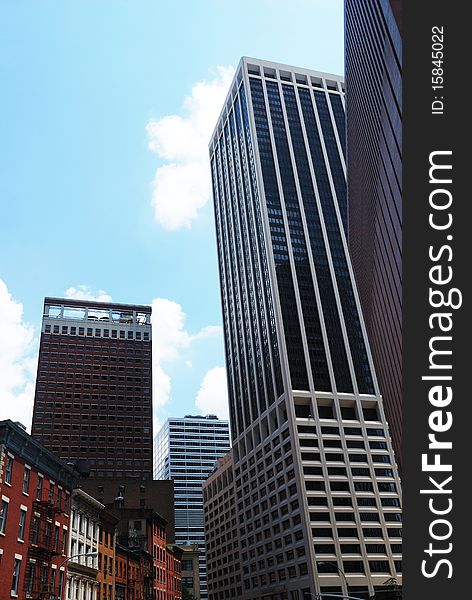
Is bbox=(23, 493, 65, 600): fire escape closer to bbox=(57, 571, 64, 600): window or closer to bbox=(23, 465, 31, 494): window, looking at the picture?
bbox=(57, 571, 64, 600): window

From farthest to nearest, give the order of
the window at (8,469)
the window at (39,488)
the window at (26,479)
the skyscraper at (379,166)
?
1. the window at (39,488)
2. the window at (26,479)
3. the window at (8,469)
4. the skyscraper at (379,166)

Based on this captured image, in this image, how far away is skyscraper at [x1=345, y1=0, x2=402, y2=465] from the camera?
38.8m

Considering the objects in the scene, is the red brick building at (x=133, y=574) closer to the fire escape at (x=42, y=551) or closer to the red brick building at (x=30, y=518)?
the red brick building at (x=30, y=518)

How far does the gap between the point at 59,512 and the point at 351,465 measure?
286ft

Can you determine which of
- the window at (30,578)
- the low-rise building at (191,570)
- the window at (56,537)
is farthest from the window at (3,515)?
the low-rise building at (191,570)

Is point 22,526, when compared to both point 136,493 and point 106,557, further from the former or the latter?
point 136,493

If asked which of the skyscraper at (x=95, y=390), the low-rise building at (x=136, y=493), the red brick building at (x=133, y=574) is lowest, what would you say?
the red brick building at (x=133, y=574)

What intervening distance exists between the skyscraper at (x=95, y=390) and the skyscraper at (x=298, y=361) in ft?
89.0

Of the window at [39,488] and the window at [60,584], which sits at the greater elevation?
the window at [39,488]

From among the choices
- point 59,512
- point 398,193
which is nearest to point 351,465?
point 59,512

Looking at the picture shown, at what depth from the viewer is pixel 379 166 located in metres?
48.6

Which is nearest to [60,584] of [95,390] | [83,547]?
[83,547]

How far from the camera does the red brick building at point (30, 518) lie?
40.1 meters

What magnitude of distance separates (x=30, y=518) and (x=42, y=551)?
2.89 m
